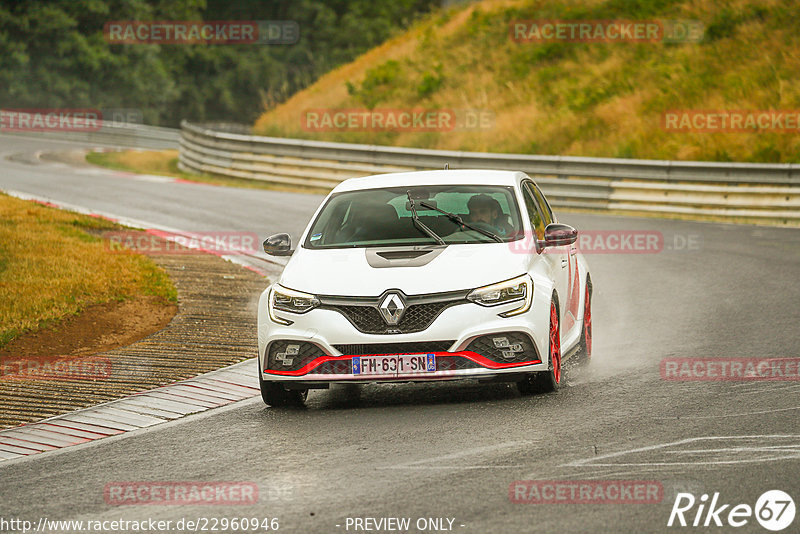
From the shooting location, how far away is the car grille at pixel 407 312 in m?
8.00

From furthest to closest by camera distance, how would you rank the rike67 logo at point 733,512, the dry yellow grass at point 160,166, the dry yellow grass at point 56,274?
the dry yellow grass at point 160,166 → the dry yellow grass at point 56,274 → the rike67 logo at point 733,512

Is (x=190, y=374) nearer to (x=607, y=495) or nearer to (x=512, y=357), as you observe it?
(x=512, y=357)

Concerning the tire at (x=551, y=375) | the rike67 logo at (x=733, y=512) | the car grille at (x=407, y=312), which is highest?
the car grille at (x=407, y=312)

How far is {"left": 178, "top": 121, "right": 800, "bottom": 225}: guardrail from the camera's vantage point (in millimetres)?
22031

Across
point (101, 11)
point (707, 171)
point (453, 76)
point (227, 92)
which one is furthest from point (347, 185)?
point (227, 92)

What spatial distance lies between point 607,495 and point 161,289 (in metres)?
8.46

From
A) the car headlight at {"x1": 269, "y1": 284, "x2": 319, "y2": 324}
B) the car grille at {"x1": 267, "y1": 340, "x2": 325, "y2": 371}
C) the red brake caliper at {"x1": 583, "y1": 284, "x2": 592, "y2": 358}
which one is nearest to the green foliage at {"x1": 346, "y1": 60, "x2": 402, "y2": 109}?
the red brake caliper at {"x1": 583, "y1": 284, "x2": 592, "y2": 358}

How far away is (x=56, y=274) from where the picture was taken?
43.6 ft

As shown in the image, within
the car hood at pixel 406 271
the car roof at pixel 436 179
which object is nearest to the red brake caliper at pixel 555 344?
the car hood at pixel 406 271

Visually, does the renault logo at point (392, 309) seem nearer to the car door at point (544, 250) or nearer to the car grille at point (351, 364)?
the car grille at point (351, 364)

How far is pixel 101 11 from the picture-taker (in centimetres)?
6091

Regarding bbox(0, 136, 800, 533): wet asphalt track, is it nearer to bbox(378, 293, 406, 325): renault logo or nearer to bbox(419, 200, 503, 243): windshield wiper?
bbox(378, 293, 406, 325): renault logo

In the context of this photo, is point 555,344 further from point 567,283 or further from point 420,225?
point 420,225

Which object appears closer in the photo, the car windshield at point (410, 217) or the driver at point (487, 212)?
the car windshield at point (410, 217)
